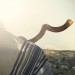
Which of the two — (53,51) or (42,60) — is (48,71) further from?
(53,51)

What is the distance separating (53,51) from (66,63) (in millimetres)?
112

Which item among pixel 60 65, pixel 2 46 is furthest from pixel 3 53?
pixel 60 65

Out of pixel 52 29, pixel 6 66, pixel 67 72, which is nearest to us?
pixel 6 66

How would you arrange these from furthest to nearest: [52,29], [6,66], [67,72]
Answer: [67,72], [52,29], [6,66]

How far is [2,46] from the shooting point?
58cm

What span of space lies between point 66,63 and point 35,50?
599 millimetres

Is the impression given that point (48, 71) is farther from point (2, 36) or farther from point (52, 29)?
point (52, 29)

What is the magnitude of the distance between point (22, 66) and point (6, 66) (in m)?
0.05

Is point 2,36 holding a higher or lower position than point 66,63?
higher

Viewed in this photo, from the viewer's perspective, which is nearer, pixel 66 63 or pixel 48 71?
pixel 48 71

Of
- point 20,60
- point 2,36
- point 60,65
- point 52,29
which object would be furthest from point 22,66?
point 60,65

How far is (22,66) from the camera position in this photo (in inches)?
21.9

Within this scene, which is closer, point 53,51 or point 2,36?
point 2,36

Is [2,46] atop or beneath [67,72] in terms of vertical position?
atop
